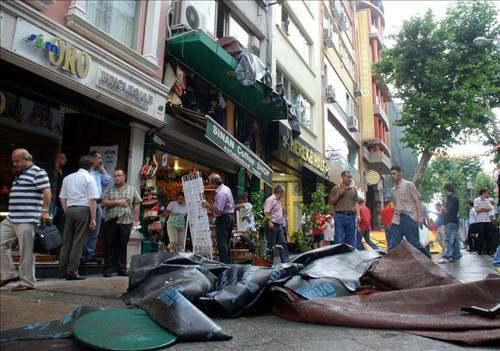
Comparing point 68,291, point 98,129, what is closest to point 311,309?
point 68,291

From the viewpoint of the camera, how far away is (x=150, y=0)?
8586 millimetres

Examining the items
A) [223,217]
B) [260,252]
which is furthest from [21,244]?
[260,252]

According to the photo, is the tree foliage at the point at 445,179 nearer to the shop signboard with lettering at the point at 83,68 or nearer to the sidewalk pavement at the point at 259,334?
the shop signboard with lettering at the point at 83,68

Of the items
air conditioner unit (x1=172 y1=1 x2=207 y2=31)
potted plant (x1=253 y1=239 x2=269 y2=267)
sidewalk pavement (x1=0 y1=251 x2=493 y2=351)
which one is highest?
air conditioner unit (x1=172 y1=1 x2=207 y2=31)

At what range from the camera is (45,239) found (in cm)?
475

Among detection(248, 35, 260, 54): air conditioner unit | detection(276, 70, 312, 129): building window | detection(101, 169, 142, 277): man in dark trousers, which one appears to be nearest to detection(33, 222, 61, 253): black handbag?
detection(101, 169, 142, 277): man in dark trousers

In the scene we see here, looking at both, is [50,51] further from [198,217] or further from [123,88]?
[198,217]

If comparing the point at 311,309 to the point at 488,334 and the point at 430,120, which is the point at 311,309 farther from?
the point at 430,120

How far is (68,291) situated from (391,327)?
3.35 metres

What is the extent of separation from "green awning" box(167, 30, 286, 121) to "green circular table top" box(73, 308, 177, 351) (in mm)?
6931

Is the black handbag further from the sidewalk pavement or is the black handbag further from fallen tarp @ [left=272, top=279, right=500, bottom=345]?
fallen tarp @ [left=272, top=279, right=500, bottom=345]

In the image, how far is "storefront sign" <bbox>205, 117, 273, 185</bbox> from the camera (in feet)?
29.2

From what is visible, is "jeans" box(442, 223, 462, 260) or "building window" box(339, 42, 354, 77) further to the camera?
"building window" box(339, 42, 354, 77)

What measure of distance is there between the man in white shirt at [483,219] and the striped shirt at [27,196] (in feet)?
36.7
